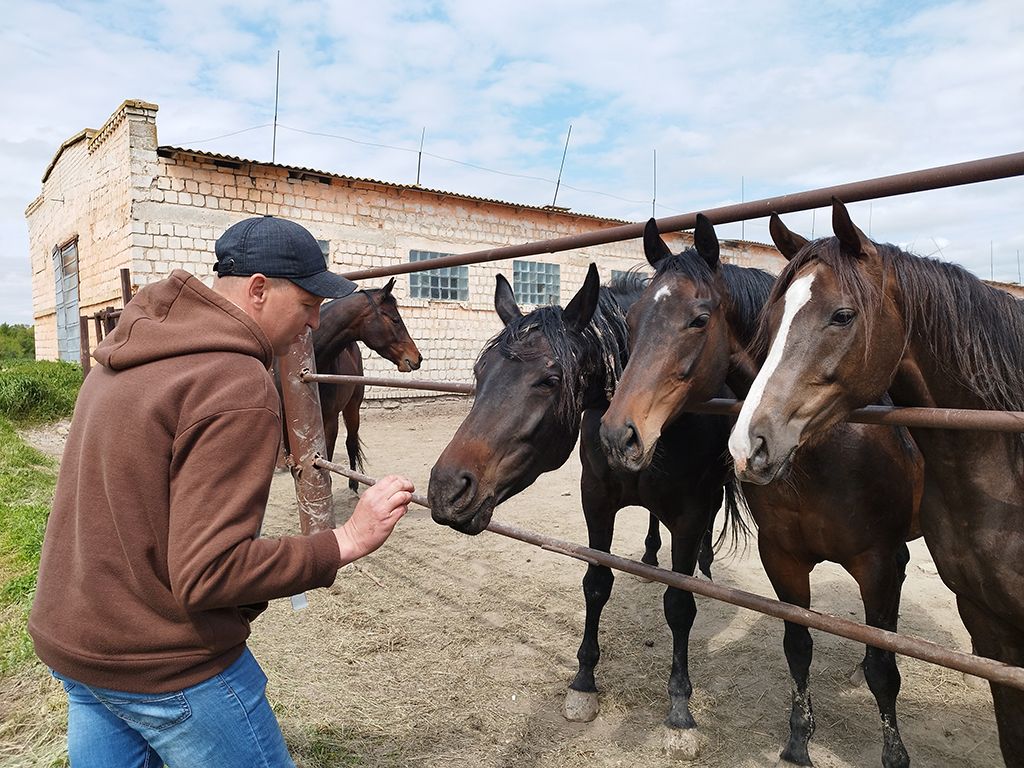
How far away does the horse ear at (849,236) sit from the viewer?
62.5 inches

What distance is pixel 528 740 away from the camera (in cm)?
271

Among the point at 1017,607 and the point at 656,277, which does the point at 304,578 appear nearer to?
the point at 656,277

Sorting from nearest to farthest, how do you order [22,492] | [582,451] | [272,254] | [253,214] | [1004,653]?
[272,254]
[1004,653]
[582,451]
[22,492]
[253,214]

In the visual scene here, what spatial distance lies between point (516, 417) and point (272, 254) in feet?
3.54

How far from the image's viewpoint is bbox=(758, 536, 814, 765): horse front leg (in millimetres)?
2531

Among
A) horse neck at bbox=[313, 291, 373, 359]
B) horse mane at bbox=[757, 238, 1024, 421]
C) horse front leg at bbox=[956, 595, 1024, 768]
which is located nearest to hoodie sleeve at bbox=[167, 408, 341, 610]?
horse mane at bbox=[757, 238, 1024, 421]

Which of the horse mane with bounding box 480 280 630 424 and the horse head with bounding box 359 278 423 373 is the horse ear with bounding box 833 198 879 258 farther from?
the horse head with bounding box 359 278 423 373

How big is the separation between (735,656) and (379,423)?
9.59m

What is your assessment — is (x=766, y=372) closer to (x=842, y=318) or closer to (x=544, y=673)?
(x=842, y=318)

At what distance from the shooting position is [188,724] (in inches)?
48.8

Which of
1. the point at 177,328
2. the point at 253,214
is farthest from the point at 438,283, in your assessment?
the point at 177,328

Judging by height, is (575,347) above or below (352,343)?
above

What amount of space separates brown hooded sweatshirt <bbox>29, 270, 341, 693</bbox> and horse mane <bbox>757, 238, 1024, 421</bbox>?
4.75ft

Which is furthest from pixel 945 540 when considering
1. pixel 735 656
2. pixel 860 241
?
pixel 735 656
